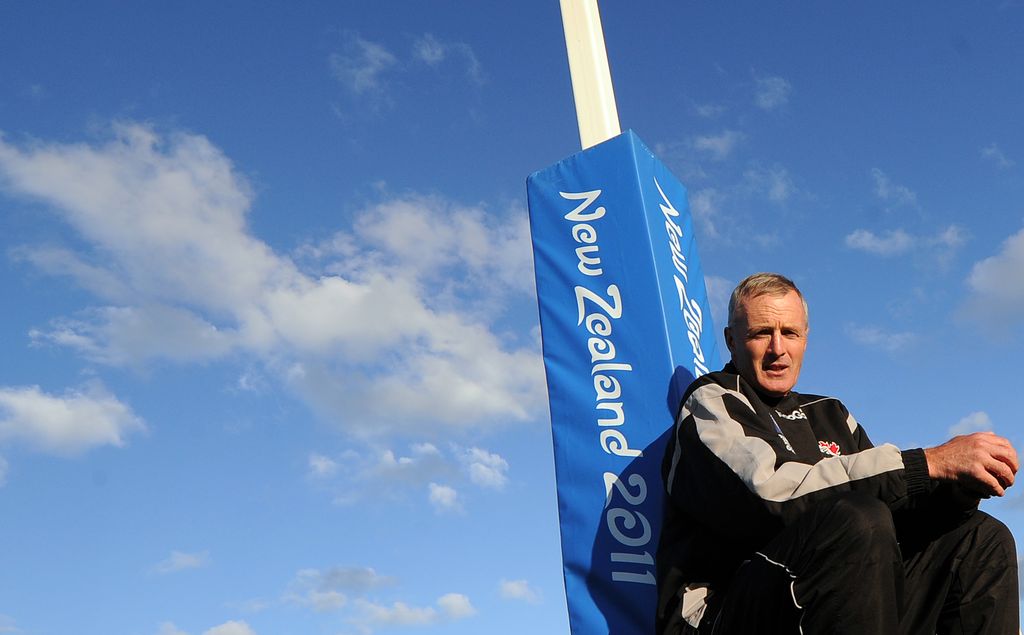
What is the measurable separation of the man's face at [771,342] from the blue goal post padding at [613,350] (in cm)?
39

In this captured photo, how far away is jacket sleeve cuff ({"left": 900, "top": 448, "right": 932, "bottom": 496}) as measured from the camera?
85.5 inches

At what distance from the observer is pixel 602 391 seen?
3203 mm

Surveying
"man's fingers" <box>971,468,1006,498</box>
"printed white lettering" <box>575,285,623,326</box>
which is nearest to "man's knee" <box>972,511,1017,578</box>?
"man's fingers" <box>971,468,1006,498</box>

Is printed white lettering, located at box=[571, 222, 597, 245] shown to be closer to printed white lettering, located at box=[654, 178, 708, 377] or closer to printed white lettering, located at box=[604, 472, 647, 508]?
printed white lettering, located at box=[654, 178, 708, 377]

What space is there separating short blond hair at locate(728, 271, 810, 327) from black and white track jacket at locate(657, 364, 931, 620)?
10.8 inches

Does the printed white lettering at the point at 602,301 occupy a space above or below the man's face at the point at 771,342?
above

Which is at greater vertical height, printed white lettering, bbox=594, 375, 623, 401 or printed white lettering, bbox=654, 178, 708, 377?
printed white lettering, bbox=654, 178, 708, 377

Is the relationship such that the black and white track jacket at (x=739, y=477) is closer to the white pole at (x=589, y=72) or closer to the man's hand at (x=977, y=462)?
the man's hand at (x=977, y=462)

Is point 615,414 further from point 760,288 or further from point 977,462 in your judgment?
point 977,462

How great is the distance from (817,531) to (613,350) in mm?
1318

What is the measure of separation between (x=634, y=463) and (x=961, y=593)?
103 cm

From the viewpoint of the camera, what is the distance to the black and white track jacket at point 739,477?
214cm

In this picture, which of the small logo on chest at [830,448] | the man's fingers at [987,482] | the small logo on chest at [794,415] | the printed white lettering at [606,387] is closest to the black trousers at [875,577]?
the man's fingers at [987,482]

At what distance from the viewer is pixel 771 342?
271cm
